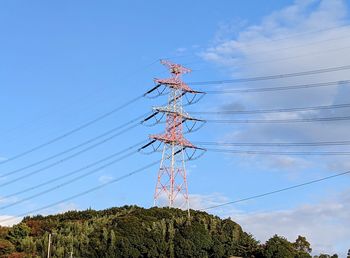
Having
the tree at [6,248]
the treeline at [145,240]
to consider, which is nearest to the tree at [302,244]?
the treeline at [145,240]

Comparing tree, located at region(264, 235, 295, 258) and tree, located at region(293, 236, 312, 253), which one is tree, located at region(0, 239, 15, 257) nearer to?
tree, located at region(264, 235, 295, 258)

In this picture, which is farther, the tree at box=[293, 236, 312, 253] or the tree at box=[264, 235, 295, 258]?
the tree at box=[293, 236, 312, 253]

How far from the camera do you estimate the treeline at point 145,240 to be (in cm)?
5466

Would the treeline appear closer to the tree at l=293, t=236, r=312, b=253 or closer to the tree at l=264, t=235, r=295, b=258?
the tree at l=264, t=235, r=295, b=258

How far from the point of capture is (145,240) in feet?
182

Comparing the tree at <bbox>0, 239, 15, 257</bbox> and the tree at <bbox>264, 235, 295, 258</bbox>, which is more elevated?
→ the tree at <bbox>0, 239, 15, 257</bbox>

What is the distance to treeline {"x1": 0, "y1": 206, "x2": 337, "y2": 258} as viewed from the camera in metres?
54.7

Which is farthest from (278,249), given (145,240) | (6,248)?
(6,248)

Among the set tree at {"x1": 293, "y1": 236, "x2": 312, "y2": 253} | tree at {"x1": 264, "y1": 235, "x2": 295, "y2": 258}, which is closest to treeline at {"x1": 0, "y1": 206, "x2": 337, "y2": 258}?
tree at {"x1": 264, "y1": 235, "x2": 295, "y2": 258}

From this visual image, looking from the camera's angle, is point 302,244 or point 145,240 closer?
point 145,240

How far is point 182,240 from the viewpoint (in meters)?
56.3

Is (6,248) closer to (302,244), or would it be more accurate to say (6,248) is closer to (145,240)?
(145,240)

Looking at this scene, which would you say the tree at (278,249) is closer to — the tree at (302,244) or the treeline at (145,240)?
the treeline at (145,240)

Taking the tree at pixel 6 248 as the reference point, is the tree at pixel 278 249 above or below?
below
